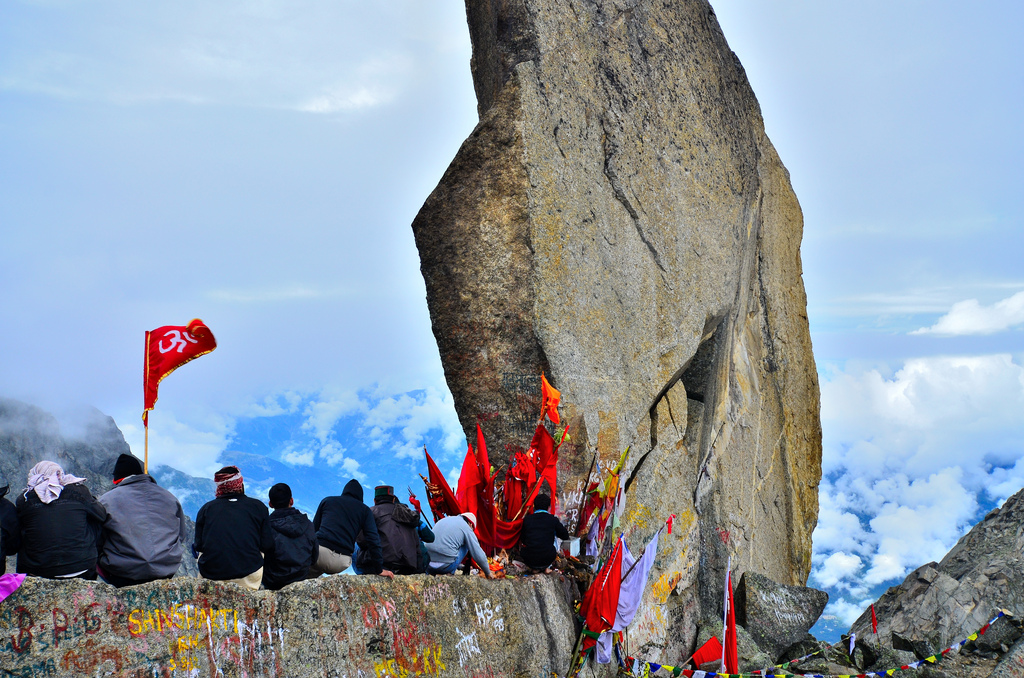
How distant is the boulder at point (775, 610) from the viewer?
34.9 feet

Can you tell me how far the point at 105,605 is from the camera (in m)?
4.02

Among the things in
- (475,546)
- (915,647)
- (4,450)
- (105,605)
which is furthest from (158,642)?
(4,450)

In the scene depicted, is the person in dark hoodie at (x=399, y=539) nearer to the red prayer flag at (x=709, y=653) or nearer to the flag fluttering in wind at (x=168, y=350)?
the flag fluttering in wind at (x=168, y=350)

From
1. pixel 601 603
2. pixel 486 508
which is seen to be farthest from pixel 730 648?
pixel 486 508

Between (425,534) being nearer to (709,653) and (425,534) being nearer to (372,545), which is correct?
(372,545)

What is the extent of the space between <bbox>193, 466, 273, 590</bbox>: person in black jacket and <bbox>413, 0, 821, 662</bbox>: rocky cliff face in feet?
12.7

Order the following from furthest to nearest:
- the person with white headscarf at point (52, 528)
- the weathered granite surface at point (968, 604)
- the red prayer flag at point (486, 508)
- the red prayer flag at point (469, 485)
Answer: the weathered granite surface at point (968, 604) → the red prayer flag at point (469, 485) → the red prayer flag at point (486, 508) → the person with white headscarf at point (52, 528)

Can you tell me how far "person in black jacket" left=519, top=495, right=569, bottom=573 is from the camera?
24.0ft

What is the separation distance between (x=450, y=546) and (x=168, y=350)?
2.56 m

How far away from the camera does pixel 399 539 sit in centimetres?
622

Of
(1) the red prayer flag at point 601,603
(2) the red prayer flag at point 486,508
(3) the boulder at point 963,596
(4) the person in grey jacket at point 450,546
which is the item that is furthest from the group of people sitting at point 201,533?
(3) the boulder at point 963,596

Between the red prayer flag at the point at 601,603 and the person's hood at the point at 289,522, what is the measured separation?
9.49ft

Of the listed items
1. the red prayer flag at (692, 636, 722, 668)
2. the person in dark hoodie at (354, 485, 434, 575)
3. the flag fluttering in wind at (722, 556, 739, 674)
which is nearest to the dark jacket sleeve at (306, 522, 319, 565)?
the person in dark hoodie at (354, 485, 434, 575)

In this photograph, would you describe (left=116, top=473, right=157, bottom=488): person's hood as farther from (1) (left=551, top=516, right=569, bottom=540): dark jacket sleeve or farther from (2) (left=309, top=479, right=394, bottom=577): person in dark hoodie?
(1) (left=551, top=516, right=569, bottom=540): dark jacket sleeve
